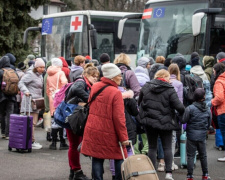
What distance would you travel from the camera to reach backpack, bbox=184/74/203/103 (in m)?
9.90

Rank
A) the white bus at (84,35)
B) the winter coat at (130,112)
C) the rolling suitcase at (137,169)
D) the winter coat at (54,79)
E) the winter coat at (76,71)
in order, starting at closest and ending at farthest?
the rolling suitcase at (137,169)
the winter coat at (130,112)
the winter coat at (54,79)
the winter coat at (76,71)
the white bus at (84,35)

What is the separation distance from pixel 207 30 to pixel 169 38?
122 centimetres

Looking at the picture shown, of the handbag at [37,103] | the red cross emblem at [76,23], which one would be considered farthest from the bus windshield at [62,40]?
the handbag at [37,103]

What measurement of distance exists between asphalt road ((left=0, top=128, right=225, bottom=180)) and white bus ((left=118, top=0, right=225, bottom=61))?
3901 millimetres

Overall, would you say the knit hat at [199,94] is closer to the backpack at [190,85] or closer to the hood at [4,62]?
the backpack at [190,85]

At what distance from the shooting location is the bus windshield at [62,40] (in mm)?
19156

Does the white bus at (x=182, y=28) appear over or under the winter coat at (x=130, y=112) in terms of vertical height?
over

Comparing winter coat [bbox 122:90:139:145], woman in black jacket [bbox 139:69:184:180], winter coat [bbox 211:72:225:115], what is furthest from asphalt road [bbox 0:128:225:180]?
winter coat [bbox 122:90:139:145]

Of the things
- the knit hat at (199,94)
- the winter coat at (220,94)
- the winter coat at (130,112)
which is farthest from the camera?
the winter coat at (220,94)

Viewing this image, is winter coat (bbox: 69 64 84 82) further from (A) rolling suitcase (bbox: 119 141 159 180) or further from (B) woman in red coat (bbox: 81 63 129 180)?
(A) rolling suitcase (bbox: 119 141 159 180)

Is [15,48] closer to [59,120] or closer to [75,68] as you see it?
[75,68]

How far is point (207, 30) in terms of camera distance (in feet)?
47.8

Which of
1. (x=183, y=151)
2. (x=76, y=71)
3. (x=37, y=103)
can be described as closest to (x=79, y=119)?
(x=183, y=151)

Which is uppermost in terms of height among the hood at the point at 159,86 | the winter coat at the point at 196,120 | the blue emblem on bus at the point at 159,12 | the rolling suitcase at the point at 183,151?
the blue emblem on bus at the point at 159,12
